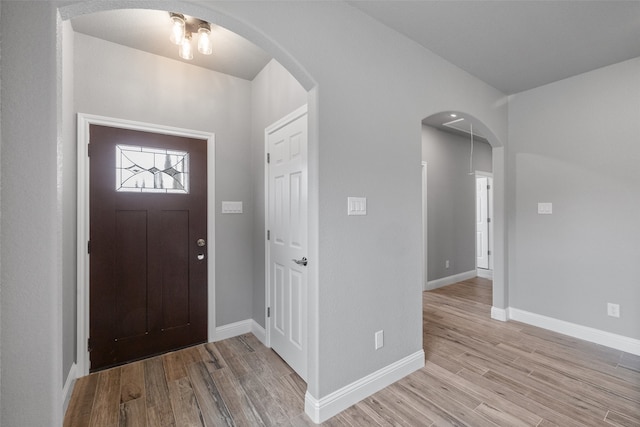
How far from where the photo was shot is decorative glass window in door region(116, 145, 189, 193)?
2334 mm

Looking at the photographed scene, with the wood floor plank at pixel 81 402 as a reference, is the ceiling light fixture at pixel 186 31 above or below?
above

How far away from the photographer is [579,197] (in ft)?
9.24

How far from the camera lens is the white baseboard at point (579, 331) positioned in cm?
252

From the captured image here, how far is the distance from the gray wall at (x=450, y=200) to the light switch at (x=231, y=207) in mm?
3104

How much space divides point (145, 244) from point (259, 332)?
141 centimetres

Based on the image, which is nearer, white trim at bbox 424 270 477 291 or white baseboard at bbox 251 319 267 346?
white baseboard at bbox 251 319 267 346

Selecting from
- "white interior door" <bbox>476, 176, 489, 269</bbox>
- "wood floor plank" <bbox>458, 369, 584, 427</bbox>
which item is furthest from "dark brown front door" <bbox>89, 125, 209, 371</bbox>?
"white interior door" <bbox>476, 176, 489, 269</bbox>

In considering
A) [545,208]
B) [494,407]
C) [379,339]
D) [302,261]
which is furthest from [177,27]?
[545,208]

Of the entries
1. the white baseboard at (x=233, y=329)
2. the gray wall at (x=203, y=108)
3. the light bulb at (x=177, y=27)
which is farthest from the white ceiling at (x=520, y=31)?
the white baseboard at (x=233, y=329)

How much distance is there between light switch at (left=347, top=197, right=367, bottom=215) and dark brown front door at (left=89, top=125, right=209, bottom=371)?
1.64m

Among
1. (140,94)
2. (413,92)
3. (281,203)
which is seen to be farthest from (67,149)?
(413,92)

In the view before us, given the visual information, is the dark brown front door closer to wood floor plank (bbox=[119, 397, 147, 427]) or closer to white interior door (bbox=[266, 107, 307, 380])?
wood floor plank (bbox=[119, 397, 147, 427])

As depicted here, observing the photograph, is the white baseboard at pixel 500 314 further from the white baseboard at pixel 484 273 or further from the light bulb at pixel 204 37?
the light bulb at pixel 204 37

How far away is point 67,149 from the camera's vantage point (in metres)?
1.96
